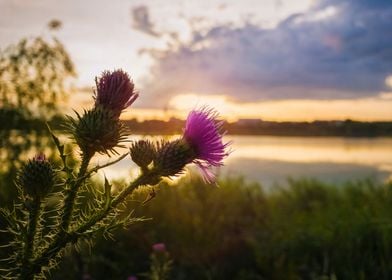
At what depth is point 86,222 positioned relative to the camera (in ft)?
5.81

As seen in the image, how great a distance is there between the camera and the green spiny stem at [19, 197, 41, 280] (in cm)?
173

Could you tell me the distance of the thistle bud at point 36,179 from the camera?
1928mm

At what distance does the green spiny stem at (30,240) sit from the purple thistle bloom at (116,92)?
457mm

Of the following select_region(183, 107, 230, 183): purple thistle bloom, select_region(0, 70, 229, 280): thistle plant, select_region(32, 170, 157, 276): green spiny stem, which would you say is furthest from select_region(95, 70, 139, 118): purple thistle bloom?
select_region(32, 170, 157, 276): green spiny stem

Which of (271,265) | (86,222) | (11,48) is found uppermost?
(11,48)

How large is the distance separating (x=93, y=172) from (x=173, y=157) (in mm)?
496

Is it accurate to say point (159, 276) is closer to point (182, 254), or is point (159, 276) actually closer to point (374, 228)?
point (182, 254)

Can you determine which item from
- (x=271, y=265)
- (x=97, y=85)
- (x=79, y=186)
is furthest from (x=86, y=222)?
(x=271, y=265)

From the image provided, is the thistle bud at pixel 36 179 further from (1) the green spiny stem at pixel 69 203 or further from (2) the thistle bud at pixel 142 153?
(2) the thistle bud at pixel 142 153

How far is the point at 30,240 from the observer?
1815mm

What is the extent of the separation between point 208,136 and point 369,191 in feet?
23.0

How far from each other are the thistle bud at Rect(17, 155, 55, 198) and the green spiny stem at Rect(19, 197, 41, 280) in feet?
0.11

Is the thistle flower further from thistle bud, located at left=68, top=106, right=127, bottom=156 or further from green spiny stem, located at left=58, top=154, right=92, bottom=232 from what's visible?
green spiny stem, located at left=58, top=154, right=92, bottom=232

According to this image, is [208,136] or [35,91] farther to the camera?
[35,91]
